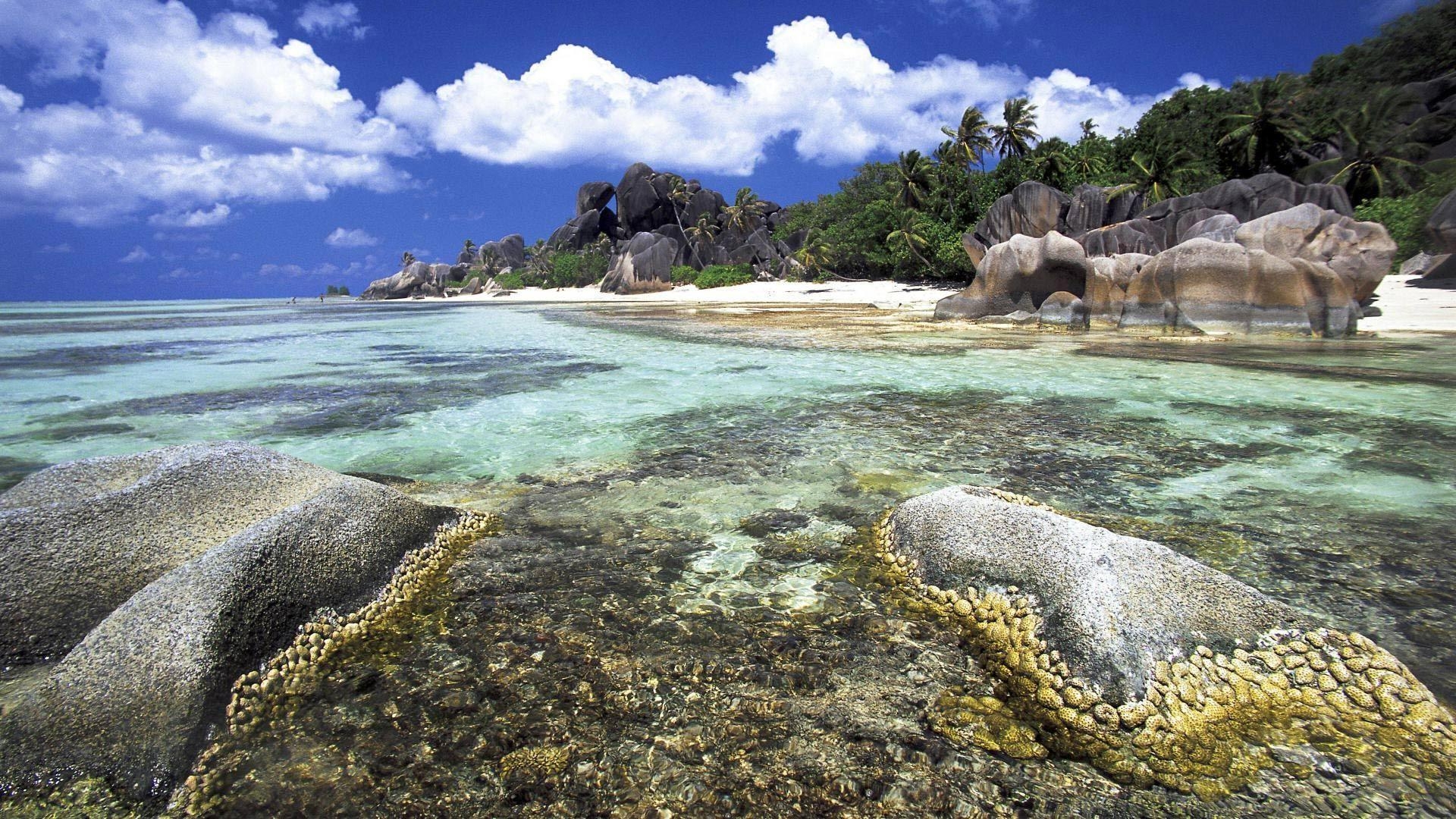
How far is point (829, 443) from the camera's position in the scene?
6.54 m

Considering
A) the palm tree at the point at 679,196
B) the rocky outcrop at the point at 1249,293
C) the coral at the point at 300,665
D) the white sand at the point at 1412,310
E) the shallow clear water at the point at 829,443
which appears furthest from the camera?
the palm tree at the point at 679,196

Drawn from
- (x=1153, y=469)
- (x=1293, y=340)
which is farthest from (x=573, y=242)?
(x=1153, y=469)

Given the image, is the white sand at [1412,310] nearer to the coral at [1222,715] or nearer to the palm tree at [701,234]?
the coral at [1222,715]

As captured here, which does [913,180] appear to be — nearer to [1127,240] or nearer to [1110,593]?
[1127,240]

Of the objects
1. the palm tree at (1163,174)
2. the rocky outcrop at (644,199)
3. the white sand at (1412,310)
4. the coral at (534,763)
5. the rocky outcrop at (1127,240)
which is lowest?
the coral at (534,763)

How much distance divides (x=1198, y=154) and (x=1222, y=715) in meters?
43.2

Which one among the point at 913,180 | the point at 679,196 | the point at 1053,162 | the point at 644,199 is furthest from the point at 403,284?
the point at 1053,162

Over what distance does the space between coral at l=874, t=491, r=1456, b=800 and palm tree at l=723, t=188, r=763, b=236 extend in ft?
201

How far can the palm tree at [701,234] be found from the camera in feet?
203

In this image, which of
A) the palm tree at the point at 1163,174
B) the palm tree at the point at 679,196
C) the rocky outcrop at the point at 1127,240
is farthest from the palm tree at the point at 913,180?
the palm tree at the point at 679,196

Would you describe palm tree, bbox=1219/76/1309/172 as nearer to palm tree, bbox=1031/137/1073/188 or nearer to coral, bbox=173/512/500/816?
palm tree, bbox=1031/137/1073/188

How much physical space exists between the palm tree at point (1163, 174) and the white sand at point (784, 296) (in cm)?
1111

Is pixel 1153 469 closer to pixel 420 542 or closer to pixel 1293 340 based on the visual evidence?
pixel 420 542

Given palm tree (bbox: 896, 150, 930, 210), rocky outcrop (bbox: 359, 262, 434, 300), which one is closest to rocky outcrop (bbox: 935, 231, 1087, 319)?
palm tree (bbox: 896, 150, 930, 210)
